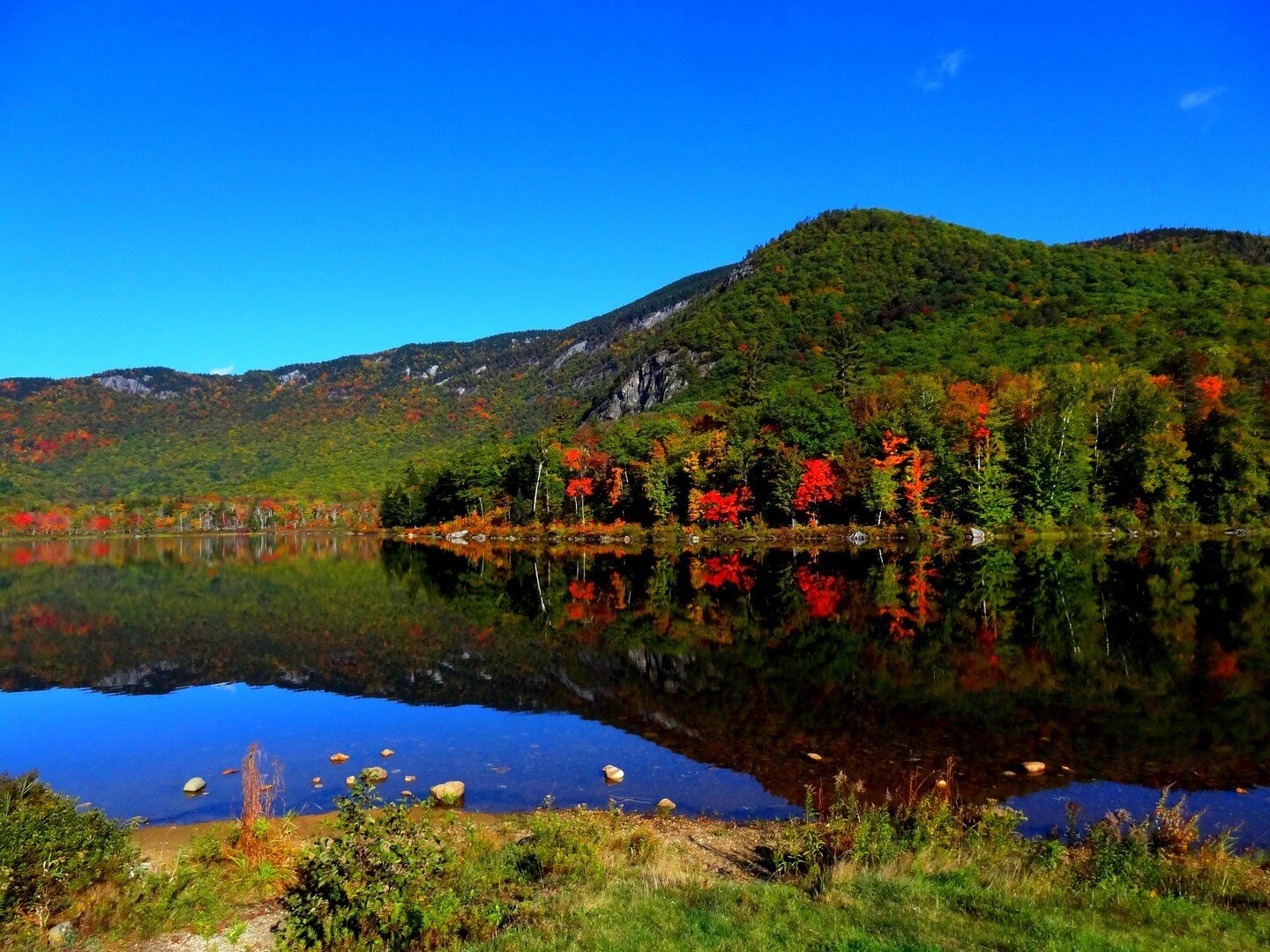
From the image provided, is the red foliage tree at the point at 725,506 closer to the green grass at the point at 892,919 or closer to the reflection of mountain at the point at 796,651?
the reflection of mountain at the point at 796,651

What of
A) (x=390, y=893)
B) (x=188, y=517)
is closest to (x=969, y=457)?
(x=390, y=893)

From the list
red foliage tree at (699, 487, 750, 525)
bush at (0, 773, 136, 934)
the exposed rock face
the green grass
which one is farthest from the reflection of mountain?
the exposed rock face

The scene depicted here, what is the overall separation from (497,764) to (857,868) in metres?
9.23

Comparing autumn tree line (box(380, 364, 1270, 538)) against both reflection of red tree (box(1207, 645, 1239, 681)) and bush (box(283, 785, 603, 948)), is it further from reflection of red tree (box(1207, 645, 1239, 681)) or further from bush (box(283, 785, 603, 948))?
bush (box(283, 785, 603, 948))

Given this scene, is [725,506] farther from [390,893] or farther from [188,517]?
[188,517]

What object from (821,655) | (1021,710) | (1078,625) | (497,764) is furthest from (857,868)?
(1078,625)

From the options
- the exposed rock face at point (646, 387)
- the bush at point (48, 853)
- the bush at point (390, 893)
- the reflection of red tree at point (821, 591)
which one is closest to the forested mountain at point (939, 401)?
the exposed rock face at point (646, 387)

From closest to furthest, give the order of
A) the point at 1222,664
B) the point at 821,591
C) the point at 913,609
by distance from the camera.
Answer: the point at 1222,664, the point at 913,609, the point at 821,591

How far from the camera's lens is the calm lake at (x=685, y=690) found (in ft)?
46.2

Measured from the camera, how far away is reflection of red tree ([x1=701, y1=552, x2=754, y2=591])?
42094mm

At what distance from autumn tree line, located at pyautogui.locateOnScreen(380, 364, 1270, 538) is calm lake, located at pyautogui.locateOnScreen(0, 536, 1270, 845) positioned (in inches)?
987

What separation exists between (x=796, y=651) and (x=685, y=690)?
537 centimetres

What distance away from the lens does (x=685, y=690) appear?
68.1ft

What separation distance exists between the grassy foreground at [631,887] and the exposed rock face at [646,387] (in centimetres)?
14196
